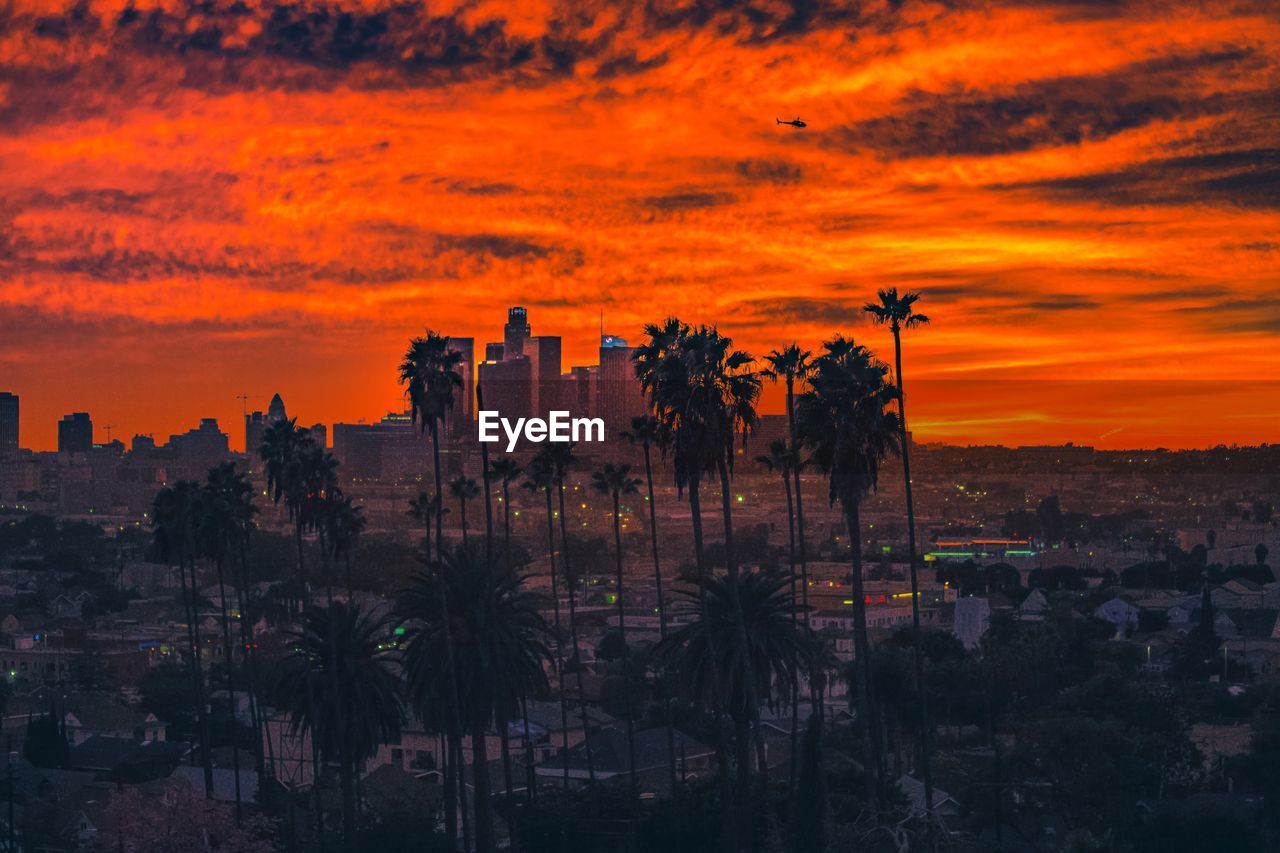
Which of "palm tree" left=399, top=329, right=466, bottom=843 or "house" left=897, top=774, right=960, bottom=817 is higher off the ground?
"palm tree" left=399, top=329, right=466, bottom=843

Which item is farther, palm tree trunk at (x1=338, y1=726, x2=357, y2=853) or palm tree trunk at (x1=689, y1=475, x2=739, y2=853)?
palm tree trunk at (x1=338, y1=726, x2=357, y2=853)

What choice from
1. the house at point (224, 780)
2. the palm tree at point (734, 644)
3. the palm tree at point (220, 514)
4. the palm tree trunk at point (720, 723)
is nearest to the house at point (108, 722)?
the house at point (224, 780)

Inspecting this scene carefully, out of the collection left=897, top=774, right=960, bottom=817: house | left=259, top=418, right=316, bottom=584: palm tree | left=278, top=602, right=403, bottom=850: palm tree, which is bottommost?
left=897, top=774, right=960, bottom=817: house

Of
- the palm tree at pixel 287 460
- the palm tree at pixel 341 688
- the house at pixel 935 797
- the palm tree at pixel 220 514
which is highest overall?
the palm tree at pixel 287 460

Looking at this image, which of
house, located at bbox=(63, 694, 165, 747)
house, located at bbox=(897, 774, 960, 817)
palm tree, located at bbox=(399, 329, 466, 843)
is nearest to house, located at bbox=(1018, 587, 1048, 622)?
house, located at bbox=(63, 694, 165, 747)

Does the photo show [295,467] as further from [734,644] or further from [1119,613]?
[1119,613]

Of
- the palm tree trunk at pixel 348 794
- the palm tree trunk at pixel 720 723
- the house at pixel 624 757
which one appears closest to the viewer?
the palm tree trunk at pixel 720 723

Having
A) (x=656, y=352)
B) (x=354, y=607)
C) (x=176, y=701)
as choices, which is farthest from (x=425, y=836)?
(x=176, y=701)

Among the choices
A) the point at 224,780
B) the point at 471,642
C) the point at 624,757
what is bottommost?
the point at 224,780

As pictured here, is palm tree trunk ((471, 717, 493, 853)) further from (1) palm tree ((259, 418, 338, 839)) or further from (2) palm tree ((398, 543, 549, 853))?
(1) palm tree ((259, 418, 338, 839))

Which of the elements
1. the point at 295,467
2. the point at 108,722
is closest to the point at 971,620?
the point at 108,722

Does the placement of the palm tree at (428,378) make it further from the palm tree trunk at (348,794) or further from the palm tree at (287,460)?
the palm tree at (287,460)
